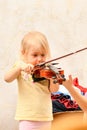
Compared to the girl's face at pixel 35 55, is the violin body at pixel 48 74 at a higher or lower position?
lower

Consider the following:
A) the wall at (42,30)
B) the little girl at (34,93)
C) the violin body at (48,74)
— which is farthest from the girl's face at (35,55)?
the wall at (42,30)

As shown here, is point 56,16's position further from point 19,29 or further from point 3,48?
point 3,48

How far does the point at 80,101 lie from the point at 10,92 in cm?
99

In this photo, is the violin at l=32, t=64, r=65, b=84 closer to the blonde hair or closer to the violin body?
the violin body

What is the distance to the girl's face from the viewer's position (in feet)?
3.60

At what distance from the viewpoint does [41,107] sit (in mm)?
1110

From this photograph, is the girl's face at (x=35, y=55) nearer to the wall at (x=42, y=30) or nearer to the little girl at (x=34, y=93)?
the little girl at (x=34, y=93)

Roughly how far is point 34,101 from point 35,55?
18 cm

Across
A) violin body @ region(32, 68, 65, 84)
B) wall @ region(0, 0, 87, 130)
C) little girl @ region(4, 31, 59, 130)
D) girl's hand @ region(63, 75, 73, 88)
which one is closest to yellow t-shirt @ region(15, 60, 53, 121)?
little girl @ region(4, 31, 59, 130)

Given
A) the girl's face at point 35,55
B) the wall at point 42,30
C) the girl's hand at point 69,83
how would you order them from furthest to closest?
the wall at point 42,30, the girl's face at point 35,55, the girl's hand at point 69,83

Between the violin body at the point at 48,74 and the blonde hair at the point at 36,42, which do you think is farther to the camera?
the blonde hair at the point at 36,42

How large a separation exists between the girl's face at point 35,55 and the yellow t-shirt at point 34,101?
0.06 meters

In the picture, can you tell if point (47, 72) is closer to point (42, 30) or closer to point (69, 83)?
point (69, 83)

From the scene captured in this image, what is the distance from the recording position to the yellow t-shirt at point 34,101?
1.11m
